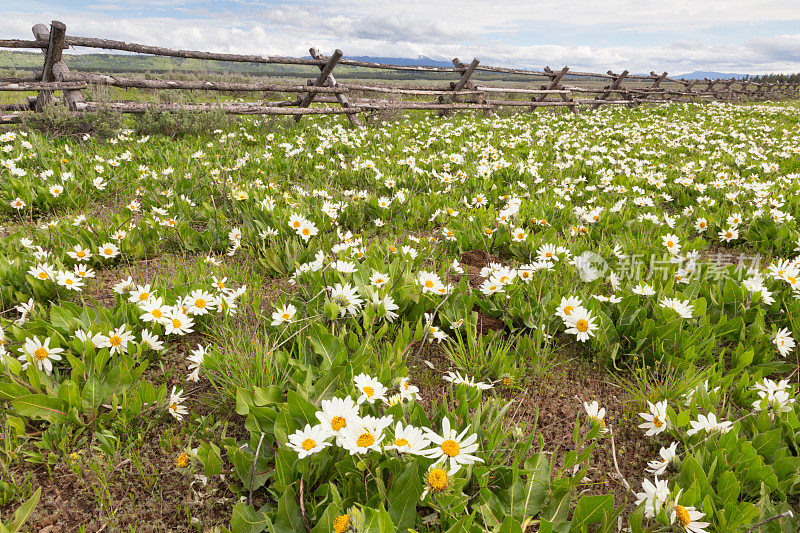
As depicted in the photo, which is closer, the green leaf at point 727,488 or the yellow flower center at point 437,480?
A: the yellow flower center at point 437,480

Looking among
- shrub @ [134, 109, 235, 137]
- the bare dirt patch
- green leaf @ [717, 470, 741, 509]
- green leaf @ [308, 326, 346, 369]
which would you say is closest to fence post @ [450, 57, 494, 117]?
shrub @ [134, 109, 235, 137]

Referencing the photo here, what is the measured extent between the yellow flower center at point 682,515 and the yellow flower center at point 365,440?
37.0 inches

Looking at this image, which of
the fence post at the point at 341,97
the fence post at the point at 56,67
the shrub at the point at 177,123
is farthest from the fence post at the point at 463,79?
the fence post at the point at 56,67

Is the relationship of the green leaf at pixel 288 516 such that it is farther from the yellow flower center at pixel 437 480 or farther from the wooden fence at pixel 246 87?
the wooden fence at pixel 246 87

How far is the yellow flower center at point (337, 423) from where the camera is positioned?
4.64 feet

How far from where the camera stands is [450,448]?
140cm

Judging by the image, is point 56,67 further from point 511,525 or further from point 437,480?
point 511,525

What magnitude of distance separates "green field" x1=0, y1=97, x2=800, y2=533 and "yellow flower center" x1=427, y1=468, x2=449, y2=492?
0.03 feet

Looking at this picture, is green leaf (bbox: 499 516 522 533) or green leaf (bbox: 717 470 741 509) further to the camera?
green leaf (bbox: 717 470 741 509)

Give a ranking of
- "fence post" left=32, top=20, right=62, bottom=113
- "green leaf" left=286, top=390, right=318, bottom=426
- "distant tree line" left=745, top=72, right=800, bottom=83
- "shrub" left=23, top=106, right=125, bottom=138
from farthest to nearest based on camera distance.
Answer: "distant tree line" left=745, top=72, right=800, bottom=83, "fence post" left=32, top=20, right=62, bottom=113, "shrub" left=23, top=106, right=125, bottom=138, "green leaf" left=286, top=390, right=318, bottom=426

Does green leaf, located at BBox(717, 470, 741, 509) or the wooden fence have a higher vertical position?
the wooden fence

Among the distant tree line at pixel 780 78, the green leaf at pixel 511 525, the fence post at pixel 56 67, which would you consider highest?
the distant tree line at pixel 780 78

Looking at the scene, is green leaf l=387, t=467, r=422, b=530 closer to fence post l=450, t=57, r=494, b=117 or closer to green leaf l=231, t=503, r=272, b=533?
green leaf l=231, t=503, r=272, b=533

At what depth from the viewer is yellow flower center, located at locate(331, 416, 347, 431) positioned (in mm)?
1413
